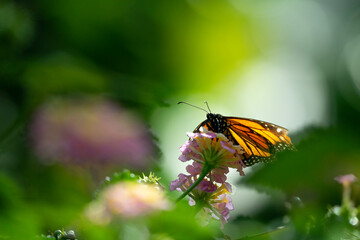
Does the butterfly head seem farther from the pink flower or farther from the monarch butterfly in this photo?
the pink flower

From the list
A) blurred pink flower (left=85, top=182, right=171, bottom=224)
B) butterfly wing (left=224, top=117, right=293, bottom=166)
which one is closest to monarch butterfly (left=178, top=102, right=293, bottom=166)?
butterfly wing (left=224, top=117, right=293, bottom=166)

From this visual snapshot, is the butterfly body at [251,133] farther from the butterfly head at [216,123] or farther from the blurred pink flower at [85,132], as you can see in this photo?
the blurred pink flower at [85,132]

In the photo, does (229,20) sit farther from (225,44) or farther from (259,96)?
(259,96)

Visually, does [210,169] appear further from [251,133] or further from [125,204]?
[125,204]

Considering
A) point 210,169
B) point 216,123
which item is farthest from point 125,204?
point 216,123

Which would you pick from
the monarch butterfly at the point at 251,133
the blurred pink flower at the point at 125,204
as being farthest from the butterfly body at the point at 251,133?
the blurred pink flower at the point at 125,204
